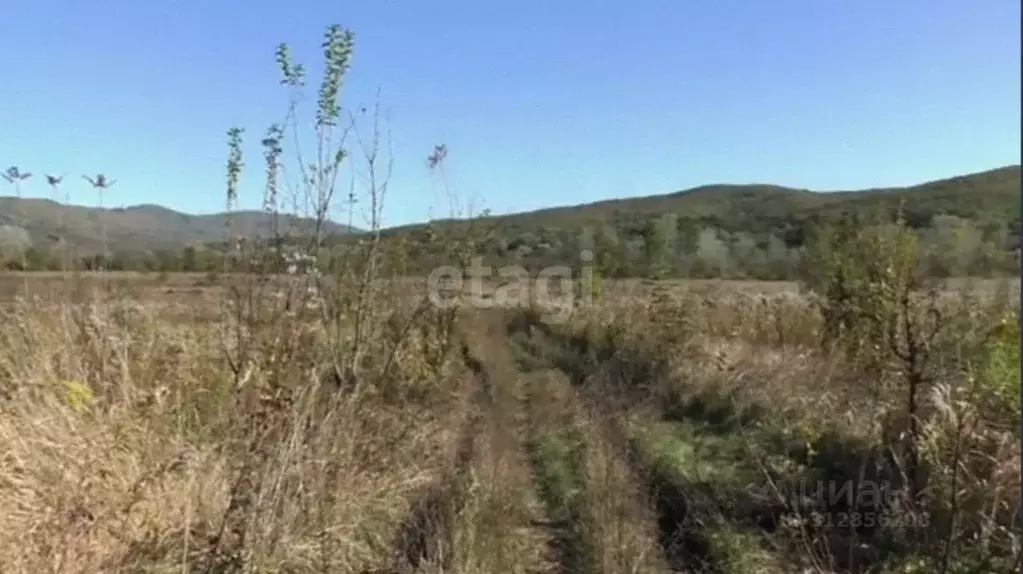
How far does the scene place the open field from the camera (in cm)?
490

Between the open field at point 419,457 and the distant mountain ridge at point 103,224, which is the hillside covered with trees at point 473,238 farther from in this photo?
the open field at point 419,457

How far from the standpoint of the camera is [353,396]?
6.52 metres

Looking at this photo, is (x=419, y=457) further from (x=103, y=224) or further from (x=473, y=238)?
(x=473, y=238)

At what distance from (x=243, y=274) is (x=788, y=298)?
30.8 feet

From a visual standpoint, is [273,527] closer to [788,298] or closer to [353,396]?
[353,396]

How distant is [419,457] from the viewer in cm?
734

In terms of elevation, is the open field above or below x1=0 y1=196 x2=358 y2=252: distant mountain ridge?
below

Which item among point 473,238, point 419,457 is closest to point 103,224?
point 419,457

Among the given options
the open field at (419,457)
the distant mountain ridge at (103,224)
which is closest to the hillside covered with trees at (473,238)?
the distant mountain ridge at (103,224)

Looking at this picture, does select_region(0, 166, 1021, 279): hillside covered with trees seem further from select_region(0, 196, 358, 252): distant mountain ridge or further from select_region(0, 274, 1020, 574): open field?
select_region(0, 274, 1020, 574): open field

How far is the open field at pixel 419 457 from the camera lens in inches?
193

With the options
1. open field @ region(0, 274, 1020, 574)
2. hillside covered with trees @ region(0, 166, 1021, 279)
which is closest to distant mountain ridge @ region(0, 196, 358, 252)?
hillside covered with trees @ region(0, 166, 1021, 279)

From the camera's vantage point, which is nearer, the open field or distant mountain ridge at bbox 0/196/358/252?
the open field

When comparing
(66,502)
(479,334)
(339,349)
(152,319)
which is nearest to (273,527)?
(66,502)
